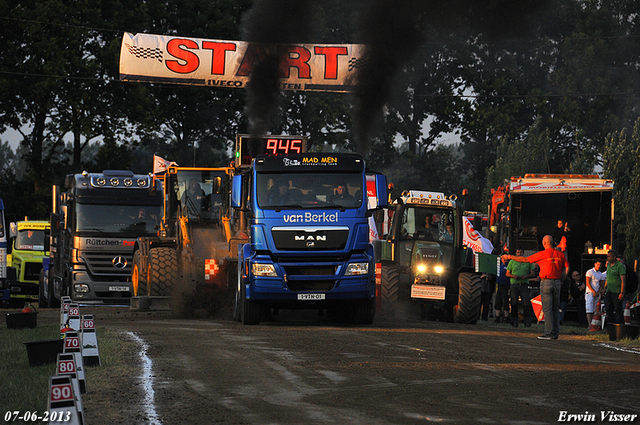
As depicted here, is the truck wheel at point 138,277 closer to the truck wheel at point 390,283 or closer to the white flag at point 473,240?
the truck wheel at point 390,283

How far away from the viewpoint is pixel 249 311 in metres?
19.5

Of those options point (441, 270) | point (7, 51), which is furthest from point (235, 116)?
point (441, 270)

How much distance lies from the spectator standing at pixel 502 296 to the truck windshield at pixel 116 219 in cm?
938

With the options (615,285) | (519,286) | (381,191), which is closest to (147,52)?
(519,286)

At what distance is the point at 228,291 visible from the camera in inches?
875

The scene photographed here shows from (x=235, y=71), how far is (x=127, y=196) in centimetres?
892

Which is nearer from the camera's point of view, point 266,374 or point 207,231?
point 266,374

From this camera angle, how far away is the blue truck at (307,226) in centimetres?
1847

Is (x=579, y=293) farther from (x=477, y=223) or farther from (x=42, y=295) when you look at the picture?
(x=42, y=295)

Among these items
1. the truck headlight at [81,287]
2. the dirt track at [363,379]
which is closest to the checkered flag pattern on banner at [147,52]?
the truck headlight at [81,287]

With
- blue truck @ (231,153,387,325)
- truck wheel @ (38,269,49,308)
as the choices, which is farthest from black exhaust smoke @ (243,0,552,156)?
truck wheel @ (38,269,49,308)

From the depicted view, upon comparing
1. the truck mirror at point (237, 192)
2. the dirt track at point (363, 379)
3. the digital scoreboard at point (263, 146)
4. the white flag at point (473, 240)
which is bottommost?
the dirt track at point (363, 379)

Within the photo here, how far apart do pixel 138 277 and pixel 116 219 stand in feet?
12.2

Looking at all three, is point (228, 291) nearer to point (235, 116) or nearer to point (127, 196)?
point (127, 196)
